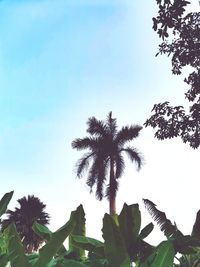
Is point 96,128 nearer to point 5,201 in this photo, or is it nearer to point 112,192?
point 112,192

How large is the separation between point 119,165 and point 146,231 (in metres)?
35.4

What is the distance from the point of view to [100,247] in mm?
1073

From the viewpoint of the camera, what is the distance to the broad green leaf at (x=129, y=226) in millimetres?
1077

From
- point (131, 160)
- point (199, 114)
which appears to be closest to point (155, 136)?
point (199, 114)

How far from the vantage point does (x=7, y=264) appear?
90 centimetres

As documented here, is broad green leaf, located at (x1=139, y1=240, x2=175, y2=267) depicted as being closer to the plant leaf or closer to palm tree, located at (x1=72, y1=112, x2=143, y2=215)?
the plant leaf


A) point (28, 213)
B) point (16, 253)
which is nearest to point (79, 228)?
point (16, 253)

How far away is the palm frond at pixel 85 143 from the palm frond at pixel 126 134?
6.21ft

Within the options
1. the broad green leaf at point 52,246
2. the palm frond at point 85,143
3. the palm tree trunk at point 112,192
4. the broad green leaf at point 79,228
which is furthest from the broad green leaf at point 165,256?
the palm frond at point 85,143

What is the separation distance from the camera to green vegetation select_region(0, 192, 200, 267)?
863 mm

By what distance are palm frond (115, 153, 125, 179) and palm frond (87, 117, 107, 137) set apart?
2.34 metres

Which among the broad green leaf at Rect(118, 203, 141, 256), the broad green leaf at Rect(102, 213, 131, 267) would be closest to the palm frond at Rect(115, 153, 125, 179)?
the broad green leaf at Rect(118, 203, 141, 256)

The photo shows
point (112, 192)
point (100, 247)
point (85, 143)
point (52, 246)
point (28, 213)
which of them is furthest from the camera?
point (28, 213)

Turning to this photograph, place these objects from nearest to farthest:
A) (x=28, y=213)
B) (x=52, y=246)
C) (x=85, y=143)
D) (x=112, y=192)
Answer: (x=52, y=246), (x=112, y=192), (x=85, y=143), (x=28, y=213)
